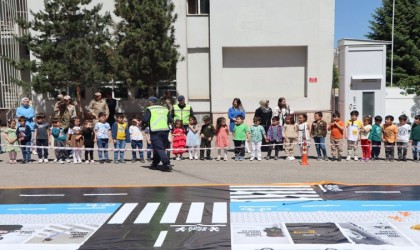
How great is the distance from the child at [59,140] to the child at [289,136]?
20.1 ft

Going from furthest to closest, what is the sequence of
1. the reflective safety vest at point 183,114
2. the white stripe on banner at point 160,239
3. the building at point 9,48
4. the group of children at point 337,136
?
the building at point 9,48 < the reflective safety vest at point 183,114 < the group of children at point 337,136 < the white stripe on banner at point 160,239

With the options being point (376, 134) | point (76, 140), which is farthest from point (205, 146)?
point (376, 134)

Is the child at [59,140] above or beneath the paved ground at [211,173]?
above

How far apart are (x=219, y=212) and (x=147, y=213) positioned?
3.81ft

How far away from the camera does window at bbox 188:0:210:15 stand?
21.2 m

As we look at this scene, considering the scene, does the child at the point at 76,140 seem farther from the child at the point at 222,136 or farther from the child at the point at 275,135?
the child at the point at 275,135

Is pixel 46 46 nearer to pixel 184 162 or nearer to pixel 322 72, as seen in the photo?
pixel 184 162

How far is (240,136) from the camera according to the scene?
1199cm

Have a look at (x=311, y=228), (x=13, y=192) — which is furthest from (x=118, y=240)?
(x=13, y=192)

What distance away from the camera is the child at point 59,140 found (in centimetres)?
1177

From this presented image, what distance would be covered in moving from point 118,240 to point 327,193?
14.1 feet

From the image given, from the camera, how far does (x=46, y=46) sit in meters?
18.2

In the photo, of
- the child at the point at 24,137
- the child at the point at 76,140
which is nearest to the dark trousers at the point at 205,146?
the child at the point at 76,140

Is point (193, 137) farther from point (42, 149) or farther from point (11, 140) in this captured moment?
point (11, 140)
